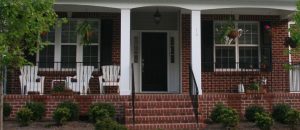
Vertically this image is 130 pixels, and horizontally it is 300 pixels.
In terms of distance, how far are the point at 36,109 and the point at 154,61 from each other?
193 inches

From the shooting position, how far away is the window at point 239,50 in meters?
15.4

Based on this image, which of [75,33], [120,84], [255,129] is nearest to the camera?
[255,129]

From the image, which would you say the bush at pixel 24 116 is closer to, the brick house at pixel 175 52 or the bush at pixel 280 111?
the brick house at pixel 175 52

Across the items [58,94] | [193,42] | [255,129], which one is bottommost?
[255,129]

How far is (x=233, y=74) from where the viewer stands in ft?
50.0

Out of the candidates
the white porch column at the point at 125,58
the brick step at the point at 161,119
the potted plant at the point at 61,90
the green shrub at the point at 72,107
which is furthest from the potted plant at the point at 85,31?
the brick step at the point at 161,119

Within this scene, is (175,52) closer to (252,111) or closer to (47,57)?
(252,111)

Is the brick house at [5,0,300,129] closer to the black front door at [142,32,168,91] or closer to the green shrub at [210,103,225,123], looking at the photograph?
the black front door at [142,32,168,91]

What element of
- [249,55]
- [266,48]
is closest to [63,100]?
[249,55]

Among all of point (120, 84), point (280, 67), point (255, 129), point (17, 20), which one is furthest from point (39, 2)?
point (280, 67)

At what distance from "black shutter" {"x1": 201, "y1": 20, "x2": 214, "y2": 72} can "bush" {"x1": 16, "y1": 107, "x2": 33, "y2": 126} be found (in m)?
5.95

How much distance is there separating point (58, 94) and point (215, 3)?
16.9ft

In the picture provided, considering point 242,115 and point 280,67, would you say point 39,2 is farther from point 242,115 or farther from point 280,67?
point 280,67

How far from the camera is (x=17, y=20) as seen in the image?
28.7 feet
